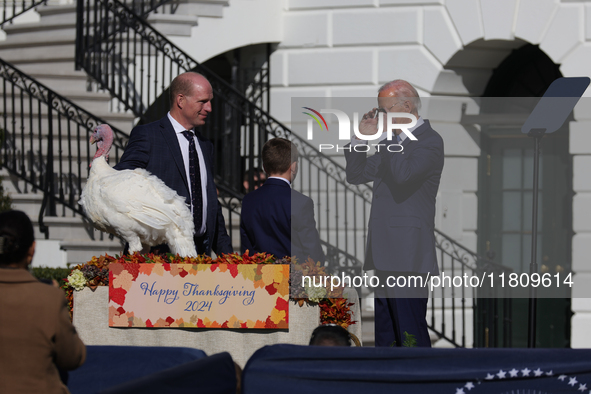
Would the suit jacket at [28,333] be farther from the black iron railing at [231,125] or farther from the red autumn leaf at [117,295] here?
the black iron railing at [231,125]

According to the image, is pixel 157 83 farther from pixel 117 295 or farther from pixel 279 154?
pixel 117 295

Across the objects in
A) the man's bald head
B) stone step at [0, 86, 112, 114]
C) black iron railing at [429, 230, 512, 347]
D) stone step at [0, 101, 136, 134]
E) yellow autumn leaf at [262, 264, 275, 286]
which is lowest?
black iron railing at [429, 230, 512, 347]

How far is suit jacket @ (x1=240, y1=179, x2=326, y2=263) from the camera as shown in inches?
187

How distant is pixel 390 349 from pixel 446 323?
17.4 ft

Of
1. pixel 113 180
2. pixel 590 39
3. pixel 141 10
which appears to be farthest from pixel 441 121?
pixel 113 180

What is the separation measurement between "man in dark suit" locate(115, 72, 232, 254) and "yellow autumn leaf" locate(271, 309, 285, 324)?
2.69 feet

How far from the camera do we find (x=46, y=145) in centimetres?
896

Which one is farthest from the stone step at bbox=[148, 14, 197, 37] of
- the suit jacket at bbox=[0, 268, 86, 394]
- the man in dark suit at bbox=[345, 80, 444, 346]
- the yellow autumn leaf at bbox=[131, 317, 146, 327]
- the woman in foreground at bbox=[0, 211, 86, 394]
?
the suit jacket at bbox=[0, 268, 86, 394]

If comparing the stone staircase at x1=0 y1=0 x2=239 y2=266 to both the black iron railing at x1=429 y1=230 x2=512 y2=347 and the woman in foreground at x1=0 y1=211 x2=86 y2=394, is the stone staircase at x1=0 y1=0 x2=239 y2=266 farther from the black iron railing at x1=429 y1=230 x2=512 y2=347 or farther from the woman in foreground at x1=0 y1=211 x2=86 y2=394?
the woman in foreground at x1=0 y1=211 x2=86 y2=394

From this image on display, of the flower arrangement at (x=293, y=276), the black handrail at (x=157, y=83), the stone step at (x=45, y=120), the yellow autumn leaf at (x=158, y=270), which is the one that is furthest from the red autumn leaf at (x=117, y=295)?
the stone step at (x=45, y=120)

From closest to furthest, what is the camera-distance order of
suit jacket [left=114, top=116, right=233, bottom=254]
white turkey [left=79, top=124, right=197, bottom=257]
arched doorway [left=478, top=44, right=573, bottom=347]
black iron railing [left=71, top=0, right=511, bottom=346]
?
white turkey [left=79, top=124, right=197, bottom=257], suit jacket [left=114, top=116, right=233, bottom=254], black iron railing [left=71, top=0, right=511, bottom=346], arched doorway [left=478, top=44, right=573, bottom=347]

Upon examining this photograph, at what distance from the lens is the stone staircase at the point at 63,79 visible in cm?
784

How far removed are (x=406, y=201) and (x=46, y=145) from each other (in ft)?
19.6

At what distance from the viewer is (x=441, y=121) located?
890 cm
